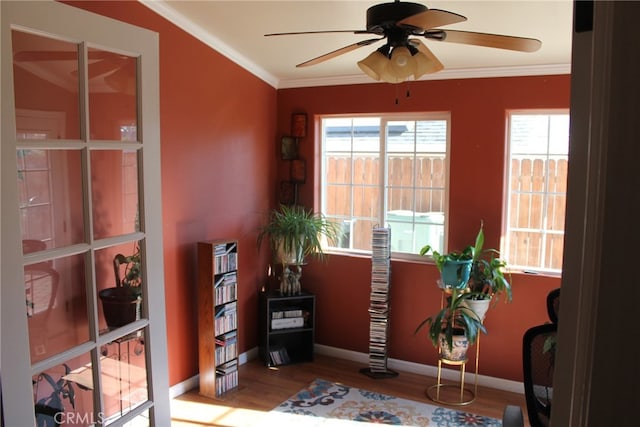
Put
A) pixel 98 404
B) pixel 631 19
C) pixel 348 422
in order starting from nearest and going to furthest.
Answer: pixel 631 19 < pixel 98 404 < pixel 348 422

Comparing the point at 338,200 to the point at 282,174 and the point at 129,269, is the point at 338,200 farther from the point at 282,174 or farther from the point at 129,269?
the point at 129,269

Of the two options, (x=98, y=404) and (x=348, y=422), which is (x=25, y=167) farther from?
(x=348, y=422)

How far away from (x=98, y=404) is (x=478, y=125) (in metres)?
3.30

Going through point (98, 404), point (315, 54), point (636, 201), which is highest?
point (315, 54)

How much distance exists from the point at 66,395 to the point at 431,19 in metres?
1.84

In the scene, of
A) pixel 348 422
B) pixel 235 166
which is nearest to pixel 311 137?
pixel 235 166

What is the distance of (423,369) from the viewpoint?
14.5 ft

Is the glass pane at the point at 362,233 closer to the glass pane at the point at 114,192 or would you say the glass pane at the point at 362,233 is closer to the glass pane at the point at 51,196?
the glass pane at the point at 114,192

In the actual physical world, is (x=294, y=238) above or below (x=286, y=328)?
above

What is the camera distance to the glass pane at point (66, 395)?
1.71 metres

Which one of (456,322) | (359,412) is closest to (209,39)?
(456,322)

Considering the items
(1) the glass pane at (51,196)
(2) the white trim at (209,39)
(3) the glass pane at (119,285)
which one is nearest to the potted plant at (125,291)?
(3) the glass pane at (119,285)

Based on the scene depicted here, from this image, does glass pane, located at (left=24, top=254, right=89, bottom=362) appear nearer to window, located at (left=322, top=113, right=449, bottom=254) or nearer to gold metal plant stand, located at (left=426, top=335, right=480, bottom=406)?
gold metal plant stand, located at (left=426, top=335, right=480, bottom=406)

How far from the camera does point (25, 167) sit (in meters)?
1.61
